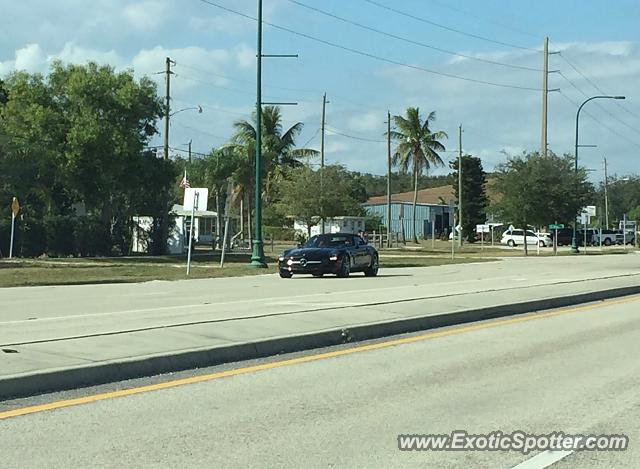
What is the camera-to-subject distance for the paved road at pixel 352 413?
20.0 feet

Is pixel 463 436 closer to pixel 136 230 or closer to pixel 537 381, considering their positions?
pixel 537 381

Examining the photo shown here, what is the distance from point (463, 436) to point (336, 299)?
10403mm

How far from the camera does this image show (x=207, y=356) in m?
9.76

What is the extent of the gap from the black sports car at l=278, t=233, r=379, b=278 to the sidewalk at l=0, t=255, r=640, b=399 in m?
3.41

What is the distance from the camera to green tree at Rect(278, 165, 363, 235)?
5291cm

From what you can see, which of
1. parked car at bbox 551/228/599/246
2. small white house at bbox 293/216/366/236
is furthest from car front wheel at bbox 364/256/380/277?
parked car at bbox 551/228/599/246

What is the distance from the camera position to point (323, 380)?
892cm

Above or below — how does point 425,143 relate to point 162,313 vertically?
above

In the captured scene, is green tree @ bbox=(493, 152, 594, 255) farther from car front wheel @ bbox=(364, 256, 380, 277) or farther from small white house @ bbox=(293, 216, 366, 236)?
car front wheel @ bbox=(364, 256, 380, 277)

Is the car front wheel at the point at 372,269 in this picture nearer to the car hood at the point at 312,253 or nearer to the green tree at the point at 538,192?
the car hood at the point at 312,253

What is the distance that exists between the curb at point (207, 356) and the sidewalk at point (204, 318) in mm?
12

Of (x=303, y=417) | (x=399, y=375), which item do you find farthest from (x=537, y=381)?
(x=303, y=417)

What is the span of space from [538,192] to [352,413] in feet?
161

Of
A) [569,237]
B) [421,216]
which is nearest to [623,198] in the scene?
[421,216]
